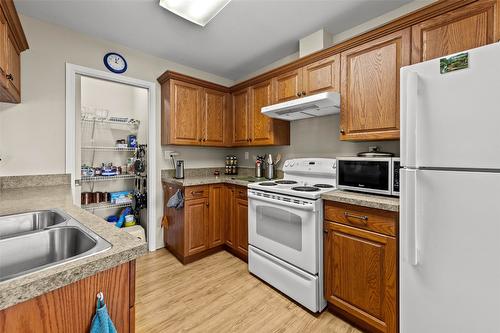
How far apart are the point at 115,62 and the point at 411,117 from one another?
2.88 metres

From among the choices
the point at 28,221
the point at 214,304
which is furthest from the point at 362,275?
the point at 28,221

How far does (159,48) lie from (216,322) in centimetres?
285

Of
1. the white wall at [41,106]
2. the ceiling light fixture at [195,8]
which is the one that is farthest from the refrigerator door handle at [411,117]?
the white wall at [41,106]

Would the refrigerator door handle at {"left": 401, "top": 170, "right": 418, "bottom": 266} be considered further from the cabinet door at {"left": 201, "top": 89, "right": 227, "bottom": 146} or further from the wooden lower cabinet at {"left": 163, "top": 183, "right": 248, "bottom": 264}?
the cabinet door at {"left": 201, "top": 89, "right": 227, "bottom": 146}

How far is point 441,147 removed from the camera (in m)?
1.09

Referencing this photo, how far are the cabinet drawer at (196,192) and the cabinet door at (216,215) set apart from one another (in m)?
0.09

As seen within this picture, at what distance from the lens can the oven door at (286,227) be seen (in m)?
1.69

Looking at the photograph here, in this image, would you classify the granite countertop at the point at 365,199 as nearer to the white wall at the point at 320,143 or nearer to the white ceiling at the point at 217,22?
the white wall at the point at 320,143

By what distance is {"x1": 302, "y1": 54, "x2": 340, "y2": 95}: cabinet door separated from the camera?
1.93 metres

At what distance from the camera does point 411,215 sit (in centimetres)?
116

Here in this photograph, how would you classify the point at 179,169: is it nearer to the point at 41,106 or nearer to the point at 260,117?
the point at 260,117

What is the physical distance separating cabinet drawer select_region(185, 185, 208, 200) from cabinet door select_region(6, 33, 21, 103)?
1.59 meters

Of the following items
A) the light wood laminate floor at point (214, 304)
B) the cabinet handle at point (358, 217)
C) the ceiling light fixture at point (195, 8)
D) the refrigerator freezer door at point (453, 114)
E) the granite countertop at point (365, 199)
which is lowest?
the light wood laminate floor at point (214, 304)

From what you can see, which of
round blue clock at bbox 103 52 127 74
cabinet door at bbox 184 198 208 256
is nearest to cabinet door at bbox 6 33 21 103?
round blue clock at bbox 103 52 127 74
